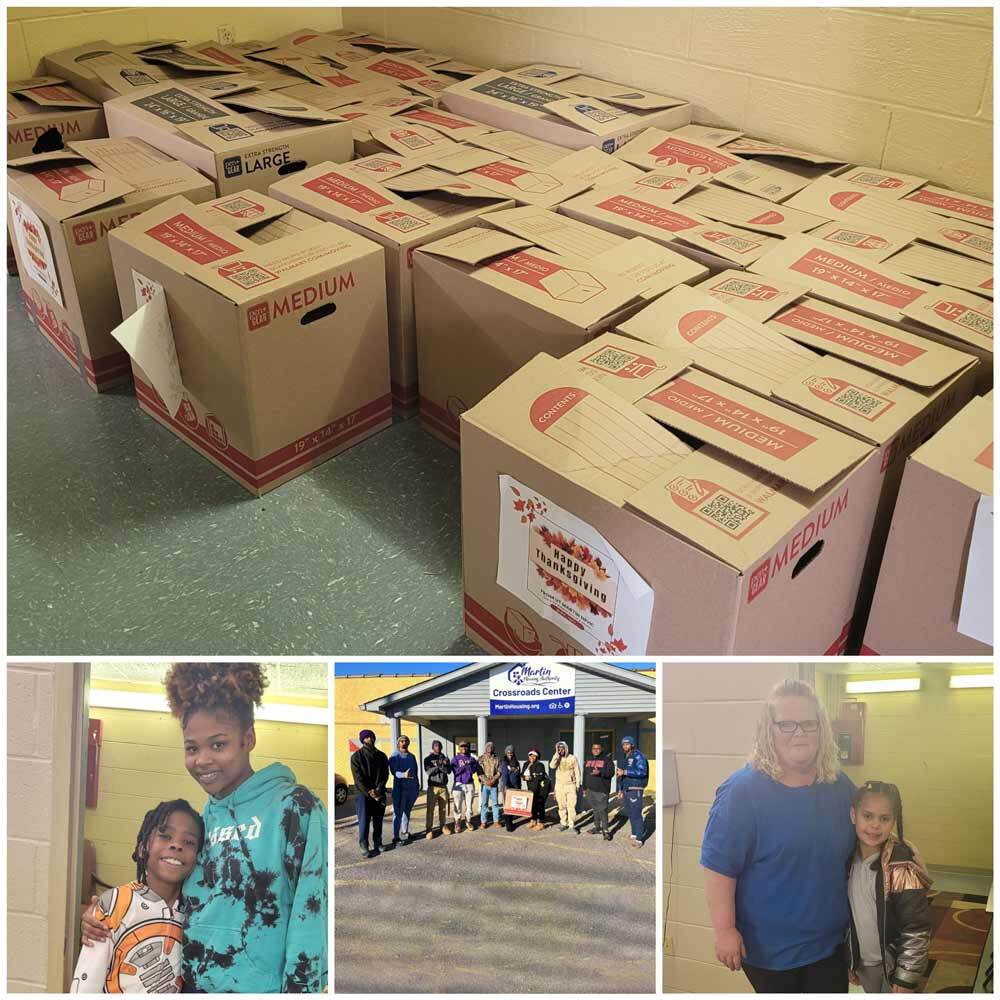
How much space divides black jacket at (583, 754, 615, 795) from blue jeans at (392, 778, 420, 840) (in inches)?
6.6

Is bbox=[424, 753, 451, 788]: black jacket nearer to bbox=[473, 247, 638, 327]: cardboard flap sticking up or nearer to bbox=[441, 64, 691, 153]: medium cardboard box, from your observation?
bbox=[473, 247, 638, 327]: cardboard flap sticking up

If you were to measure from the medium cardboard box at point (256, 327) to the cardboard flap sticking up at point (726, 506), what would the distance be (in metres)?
0.91

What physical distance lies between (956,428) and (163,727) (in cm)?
106

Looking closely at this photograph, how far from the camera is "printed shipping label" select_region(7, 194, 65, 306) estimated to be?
2.19 meters

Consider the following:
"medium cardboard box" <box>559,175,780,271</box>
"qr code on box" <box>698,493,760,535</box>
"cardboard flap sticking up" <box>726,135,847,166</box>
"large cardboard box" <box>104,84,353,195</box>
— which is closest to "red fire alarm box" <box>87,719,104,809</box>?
"qr code on box" <box>698,493,760,535</box>

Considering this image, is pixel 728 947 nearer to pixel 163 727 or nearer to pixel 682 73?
pixel 163 727

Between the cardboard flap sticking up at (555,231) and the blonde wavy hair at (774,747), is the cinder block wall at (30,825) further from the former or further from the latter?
the cardboard flap sticking up at (555,231)

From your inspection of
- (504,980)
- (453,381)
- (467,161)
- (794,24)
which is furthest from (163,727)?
(794,24)

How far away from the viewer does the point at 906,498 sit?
1.30m

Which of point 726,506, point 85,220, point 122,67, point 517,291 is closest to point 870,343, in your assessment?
point 726,506

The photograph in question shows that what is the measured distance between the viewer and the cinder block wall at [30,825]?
0.97 m

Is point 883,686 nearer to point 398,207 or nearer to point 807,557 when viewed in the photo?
point 807,557

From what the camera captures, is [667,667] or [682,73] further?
[682,73]

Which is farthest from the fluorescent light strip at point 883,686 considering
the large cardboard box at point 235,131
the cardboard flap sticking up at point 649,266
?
the large cardboard box at point 235,131
